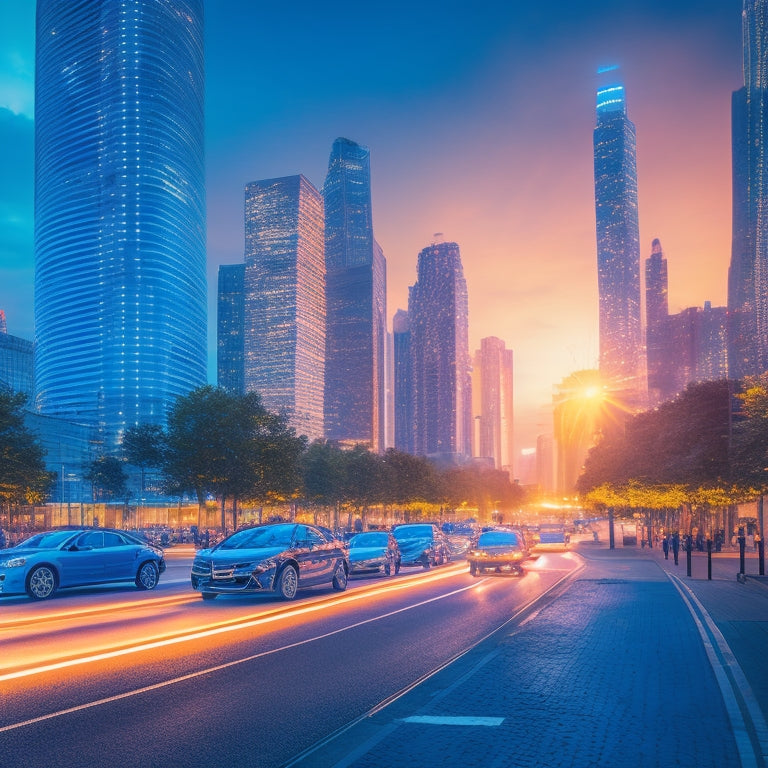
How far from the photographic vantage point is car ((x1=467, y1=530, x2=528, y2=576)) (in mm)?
23812

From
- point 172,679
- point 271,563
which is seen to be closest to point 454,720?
point 172,679

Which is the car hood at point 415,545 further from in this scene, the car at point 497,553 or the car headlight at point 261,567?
the car headlight at point 261,567

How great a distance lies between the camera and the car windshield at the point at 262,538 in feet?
55.2

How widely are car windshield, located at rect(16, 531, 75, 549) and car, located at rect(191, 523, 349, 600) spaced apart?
3.45 m

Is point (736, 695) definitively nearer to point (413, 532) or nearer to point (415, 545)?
point (415, 545)

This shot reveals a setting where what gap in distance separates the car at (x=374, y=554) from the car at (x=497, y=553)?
2391 millimetres

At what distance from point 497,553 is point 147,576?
34.0ft

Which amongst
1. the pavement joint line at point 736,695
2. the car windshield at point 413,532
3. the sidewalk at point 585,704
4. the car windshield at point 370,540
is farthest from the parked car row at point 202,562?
the car windshield at point 413,532

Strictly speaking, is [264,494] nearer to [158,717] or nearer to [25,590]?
[25,590]

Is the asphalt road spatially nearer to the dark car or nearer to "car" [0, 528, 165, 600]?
"car" [0, 528, 165, 600]

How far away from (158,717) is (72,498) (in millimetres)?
113793

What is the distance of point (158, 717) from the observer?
669cm

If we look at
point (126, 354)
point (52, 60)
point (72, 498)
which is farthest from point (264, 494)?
point (52, 60)

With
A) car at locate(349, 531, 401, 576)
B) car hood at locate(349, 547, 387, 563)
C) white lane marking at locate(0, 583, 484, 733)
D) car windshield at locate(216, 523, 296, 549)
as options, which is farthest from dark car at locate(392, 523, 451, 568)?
white lane marking at locate(0, 583, 484, 733)
